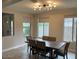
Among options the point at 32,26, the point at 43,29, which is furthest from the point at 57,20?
the point at 32,26

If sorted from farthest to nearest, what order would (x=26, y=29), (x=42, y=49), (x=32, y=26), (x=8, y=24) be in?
(x=32, y=26) → (x=26, y=29) → (x=8, y=24) → (x=42, y=49)

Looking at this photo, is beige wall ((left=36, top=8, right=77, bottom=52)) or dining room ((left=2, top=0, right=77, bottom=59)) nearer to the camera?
dining room ((left=2, top=0, right=77, bottom=59))

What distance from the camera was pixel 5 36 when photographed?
654cm

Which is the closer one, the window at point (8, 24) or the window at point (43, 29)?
the window at point (8, 24)

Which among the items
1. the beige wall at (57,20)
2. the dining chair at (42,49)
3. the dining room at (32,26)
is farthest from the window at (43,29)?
the dining chair at (42,49)

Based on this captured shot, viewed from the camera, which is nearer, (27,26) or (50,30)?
(50,30)

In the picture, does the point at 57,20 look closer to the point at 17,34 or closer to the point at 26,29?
the point at 26,29

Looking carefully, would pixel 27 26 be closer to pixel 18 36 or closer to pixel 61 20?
pixel 18 36

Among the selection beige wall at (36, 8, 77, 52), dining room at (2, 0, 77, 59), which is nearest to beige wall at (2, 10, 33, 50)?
dining room at (2, 0, 77, 59)

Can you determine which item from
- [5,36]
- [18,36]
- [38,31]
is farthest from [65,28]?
[5,36]

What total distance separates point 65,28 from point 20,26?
289cm

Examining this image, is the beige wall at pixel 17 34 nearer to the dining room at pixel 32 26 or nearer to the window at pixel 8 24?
the dining room at pixel 32 26

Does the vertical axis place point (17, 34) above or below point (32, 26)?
below

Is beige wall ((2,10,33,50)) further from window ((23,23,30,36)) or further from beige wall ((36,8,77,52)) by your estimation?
beige wall ((36,8,77,52))
